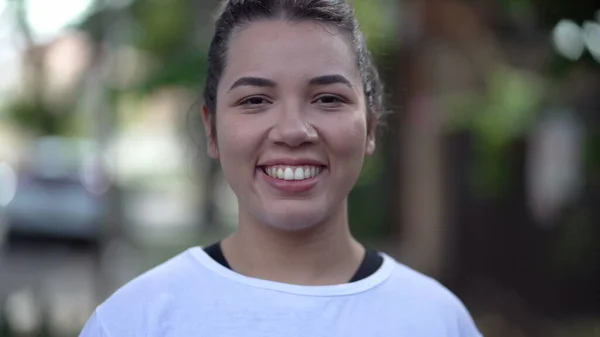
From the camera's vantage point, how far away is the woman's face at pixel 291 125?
1814 millimetres

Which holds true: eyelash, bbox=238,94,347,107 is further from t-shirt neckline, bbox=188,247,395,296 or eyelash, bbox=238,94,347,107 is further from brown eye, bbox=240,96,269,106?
t-shirt neckline, bbox=188,247,395,296

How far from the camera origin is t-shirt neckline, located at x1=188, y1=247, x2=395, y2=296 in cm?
186

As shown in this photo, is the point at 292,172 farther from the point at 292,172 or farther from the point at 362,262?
the point at 362,262

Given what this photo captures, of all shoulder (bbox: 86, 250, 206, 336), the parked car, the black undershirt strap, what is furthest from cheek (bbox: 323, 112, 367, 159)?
the parked car

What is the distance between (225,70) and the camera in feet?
6.34

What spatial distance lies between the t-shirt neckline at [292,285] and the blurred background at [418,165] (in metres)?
2.28

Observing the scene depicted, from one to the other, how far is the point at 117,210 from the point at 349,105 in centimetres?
518

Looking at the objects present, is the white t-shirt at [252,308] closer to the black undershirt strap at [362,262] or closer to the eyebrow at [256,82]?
the black undershirt strap at [362,262]

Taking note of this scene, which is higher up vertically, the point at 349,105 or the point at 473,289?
the point at 349,105

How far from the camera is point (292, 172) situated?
181 centimetres

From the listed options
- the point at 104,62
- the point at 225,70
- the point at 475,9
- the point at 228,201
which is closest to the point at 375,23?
the point at 475,9

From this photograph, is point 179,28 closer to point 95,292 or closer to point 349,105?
point 95,292

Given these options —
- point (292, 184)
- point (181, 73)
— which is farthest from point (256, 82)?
point (181, 73)

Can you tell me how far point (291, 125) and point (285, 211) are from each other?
194 mm
